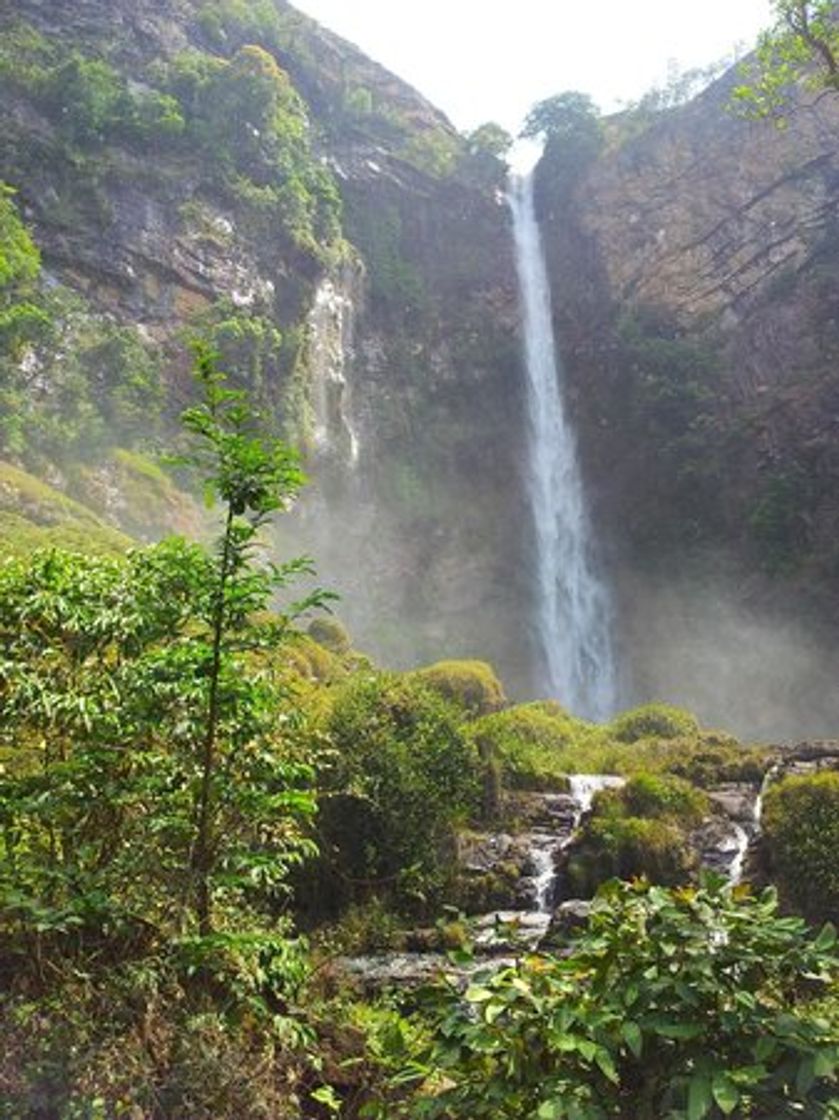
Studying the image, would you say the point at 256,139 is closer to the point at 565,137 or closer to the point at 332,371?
the point at 332,371

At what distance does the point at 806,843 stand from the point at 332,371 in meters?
26.7

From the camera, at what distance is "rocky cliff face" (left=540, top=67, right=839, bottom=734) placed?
3045cm

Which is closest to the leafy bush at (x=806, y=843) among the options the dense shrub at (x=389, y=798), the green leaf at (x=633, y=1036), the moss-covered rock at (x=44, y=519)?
the dense shrub at (x=389, y=798)

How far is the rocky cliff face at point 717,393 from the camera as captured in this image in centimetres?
3045

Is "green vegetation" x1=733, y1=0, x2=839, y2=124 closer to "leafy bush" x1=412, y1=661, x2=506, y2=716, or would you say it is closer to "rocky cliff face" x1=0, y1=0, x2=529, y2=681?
"leafy bush" x1=412, y1=661, x2=506, y2=716

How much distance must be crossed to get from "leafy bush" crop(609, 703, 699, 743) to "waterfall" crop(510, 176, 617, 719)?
903cm

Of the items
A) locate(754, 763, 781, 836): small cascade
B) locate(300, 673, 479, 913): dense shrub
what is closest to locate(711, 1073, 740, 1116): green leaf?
locate(300, 673, 479, 913): dense shrub

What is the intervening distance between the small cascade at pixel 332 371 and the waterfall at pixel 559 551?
740 cm

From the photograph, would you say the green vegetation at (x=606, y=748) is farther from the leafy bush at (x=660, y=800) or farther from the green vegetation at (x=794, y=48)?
the green vegetation at (x=794, y=48)

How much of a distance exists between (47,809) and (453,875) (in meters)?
8.63

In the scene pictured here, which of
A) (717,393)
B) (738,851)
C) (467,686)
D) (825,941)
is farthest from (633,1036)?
(717,393)

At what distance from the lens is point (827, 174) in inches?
1385

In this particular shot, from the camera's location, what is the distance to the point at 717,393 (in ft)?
113

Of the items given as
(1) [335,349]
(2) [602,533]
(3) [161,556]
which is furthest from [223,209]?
(3) [161,556]
